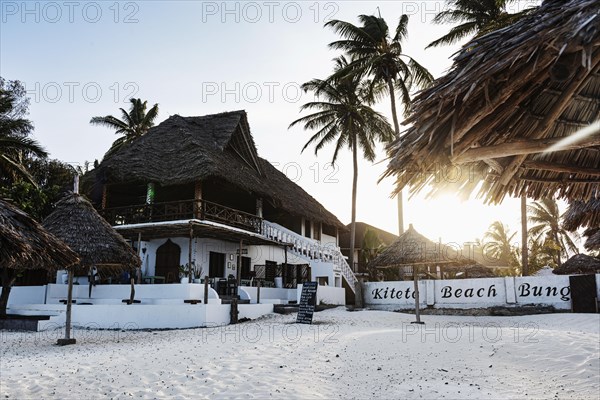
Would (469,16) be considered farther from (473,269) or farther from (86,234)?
(86,234)

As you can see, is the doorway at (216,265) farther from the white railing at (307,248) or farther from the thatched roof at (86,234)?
the thatched roof at (86,234)

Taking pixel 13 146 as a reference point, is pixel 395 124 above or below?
above

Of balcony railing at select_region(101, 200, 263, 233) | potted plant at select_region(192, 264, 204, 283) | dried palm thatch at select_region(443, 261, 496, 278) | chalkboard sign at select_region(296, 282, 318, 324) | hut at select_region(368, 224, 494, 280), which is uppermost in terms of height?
balcony railing at select_region(101, 200, 263, 233)

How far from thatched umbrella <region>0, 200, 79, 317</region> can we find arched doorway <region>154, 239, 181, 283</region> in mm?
9925

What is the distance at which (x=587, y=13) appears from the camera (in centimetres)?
289

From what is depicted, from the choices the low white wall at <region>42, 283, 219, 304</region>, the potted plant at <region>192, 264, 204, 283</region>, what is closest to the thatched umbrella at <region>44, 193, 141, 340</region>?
the low white wall at <region>42, 283, 219, 304</region>

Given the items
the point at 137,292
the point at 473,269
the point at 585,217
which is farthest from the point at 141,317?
the point at 473,269

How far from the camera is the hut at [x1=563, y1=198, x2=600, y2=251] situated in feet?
31.6

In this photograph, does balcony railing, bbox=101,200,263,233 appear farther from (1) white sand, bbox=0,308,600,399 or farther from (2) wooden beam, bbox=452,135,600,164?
(2) wooden beam, bbox=452,135,600,164

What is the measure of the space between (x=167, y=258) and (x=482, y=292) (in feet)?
39.6

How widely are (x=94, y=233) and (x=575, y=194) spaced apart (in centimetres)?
1049

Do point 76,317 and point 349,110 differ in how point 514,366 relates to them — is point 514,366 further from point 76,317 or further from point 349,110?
point 349,110

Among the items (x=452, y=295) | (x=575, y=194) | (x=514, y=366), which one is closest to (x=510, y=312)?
(x=452, y=295)

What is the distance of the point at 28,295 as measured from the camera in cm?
1812
